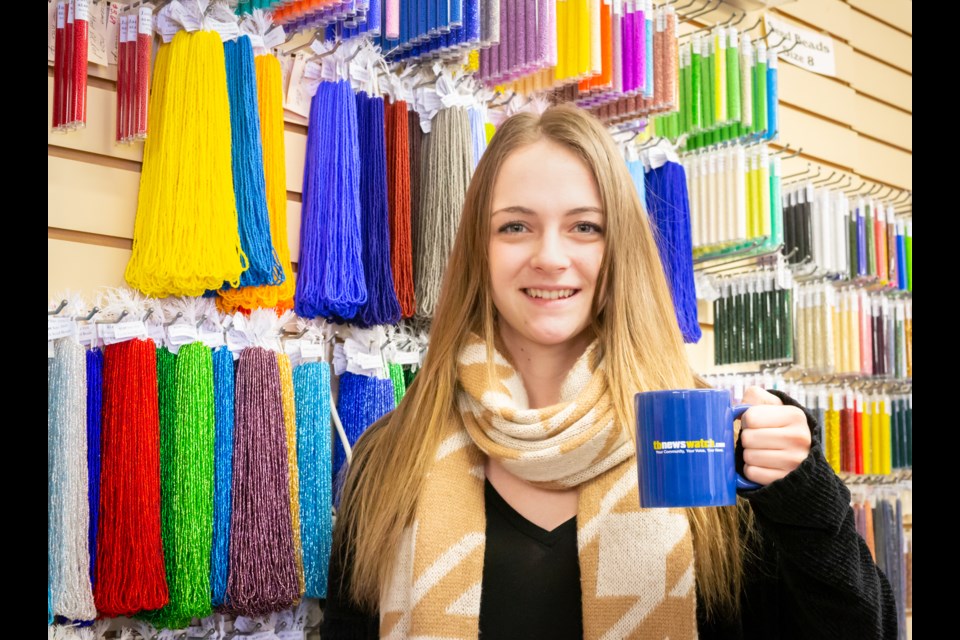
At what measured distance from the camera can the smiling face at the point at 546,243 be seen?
1.55m

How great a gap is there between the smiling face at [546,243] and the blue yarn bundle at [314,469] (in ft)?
2.07

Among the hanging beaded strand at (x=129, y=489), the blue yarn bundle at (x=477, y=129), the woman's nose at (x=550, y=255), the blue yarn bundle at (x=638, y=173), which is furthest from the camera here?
the blue yarn bundle at (x=638, y=173)

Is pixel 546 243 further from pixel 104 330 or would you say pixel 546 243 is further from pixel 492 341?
pixel 104 330

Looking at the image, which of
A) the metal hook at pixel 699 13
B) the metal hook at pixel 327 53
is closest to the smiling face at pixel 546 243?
the metal hook at pixel 327 53

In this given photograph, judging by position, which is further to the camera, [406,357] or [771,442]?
[406,357]

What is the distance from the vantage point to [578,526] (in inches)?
58.1

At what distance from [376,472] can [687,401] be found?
797mm

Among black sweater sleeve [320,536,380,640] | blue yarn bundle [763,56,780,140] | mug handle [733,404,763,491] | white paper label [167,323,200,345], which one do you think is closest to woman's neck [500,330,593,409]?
black sweater sleeve [320,536,380,640]

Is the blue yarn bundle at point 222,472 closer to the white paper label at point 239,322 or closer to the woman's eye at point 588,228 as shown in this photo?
the white paper label at point 239,322

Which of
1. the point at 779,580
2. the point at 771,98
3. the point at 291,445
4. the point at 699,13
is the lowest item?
the point at 779,580

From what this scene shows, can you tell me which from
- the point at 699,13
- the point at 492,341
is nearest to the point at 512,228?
the point at 492,341

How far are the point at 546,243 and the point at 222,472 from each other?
0.82 m

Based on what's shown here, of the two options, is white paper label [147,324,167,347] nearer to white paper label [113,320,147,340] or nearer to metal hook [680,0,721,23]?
white paper label [113,320,147,340]

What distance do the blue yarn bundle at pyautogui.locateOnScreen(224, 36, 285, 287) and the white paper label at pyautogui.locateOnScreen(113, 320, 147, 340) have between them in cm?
22
